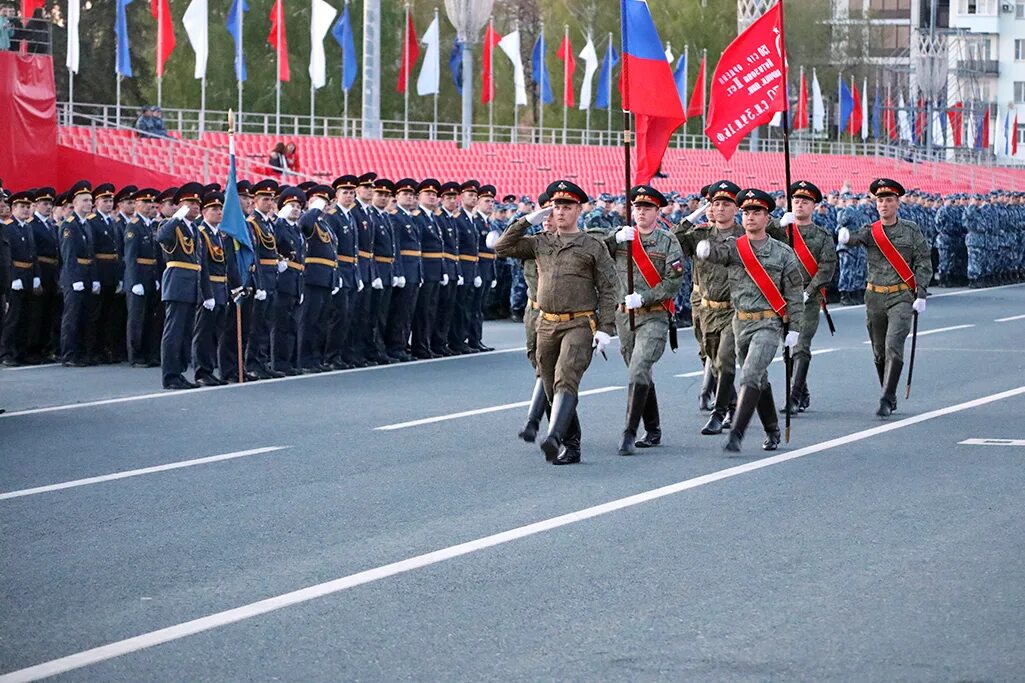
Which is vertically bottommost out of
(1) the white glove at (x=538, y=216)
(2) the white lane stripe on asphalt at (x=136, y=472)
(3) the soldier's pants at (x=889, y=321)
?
(2) the white lane stripe on asphalt at (x=136, y=472)

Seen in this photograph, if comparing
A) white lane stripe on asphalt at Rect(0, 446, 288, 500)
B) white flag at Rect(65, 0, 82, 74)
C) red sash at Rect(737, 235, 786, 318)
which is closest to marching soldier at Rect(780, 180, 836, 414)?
red sash at Rect(737, 235, 786, 318)

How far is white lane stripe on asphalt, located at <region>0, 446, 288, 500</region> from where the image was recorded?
10672 millimetres

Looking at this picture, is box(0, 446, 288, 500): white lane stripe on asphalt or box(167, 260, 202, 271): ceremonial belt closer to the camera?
box(0, 446, 288, 500): white lane stripe on asphalt

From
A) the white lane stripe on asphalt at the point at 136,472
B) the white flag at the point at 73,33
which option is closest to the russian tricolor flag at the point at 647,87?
the white lane stripe on asphalt at the point at 136,472

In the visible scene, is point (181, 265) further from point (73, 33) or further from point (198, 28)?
point (198, 28)

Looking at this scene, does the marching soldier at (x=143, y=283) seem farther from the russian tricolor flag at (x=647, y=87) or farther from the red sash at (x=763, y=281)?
the red sash at (x=763, y=281)

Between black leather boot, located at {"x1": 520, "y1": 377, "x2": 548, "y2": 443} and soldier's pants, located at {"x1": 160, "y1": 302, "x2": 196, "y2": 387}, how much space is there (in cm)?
533

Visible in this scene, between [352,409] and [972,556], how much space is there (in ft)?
24.2

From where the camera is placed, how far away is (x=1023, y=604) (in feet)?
24.9

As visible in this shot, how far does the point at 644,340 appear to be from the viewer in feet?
42.3

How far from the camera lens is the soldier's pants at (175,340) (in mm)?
17094

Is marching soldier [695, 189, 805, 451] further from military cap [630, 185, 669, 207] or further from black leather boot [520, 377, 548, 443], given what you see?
black leather boot [520, 377, 548, 443]

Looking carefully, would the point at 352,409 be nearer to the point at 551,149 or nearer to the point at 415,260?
the point at 415,260

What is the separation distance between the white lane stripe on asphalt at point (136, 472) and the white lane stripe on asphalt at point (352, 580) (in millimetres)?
2973
